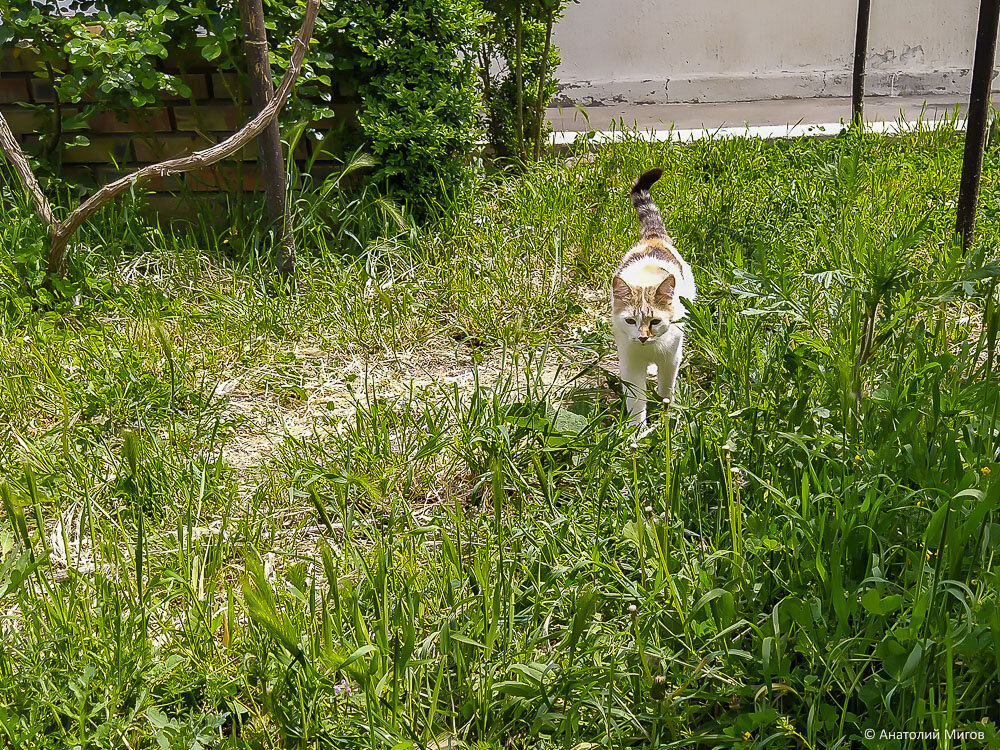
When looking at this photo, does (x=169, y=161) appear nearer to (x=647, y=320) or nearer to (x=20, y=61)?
(x=20, y=61)

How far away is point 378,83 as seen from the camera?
3666mm

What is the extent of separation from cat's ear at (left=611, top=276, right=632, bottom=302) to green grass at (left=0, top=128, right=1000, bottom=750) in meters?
0.22

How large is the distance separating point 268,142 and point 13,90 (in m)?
1.41

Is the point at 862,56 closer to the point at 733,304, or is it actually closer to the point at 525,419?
the point at 733,304

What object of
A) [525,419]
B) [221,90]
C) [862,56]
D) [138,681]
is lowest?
[138,681]

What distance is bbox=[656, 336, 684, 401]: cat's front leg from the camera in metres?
2.39

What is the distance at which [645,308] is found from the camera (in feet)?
7.30

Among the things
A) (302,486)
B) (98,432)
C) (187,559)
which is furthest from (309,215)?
(187,559)

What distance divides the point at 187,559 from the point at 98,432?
78 cm

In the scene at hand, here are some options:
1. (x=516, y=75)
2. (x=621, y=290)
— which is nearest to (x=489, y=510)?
(x=621, y=290)

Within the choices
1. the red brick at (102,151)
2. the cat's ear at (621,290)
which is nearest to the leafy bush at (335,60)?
the red brick at (102,151)

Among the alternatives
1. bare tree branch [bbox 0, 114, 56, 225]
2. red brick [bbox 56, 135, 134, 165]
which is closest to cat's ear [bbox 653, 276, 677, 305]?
bare tree branch [bbox 0, 114, 56, 225]

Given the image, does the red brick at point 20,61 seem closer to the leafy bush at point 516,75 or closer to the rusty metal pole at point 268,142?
the rusty metal pole at point 268,142

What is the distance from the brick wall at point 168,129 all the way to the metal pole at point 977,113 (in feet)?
8.43
